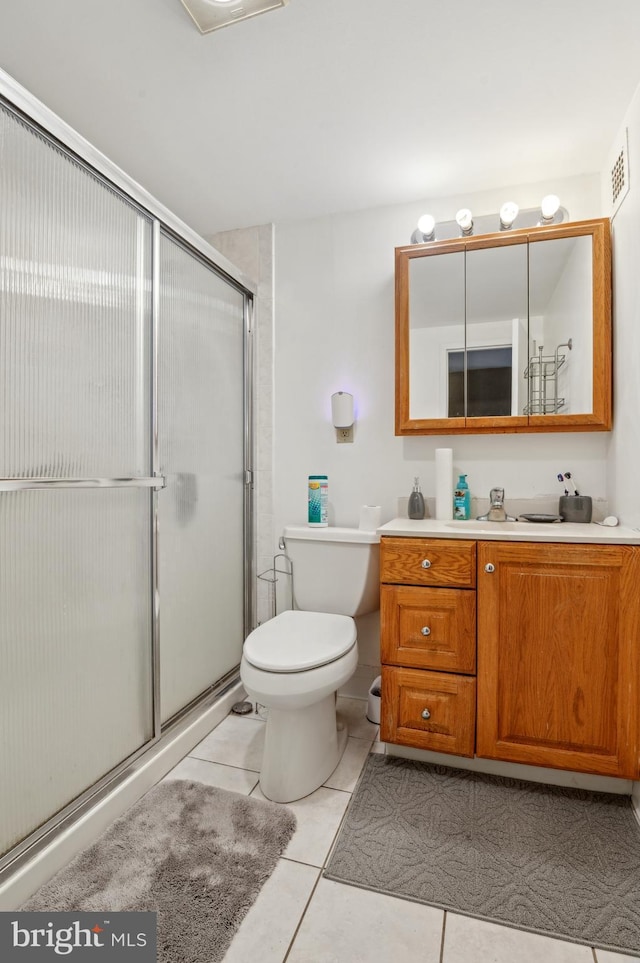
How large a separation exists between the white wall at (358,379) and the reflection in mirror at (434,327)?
0.16 meters

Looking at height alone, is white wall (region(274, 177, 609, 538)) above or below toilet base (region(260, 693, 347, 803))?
above

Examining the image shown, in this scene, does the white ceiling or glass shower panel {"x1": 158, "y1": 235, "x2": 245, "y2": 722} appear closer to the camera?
the white ceiling

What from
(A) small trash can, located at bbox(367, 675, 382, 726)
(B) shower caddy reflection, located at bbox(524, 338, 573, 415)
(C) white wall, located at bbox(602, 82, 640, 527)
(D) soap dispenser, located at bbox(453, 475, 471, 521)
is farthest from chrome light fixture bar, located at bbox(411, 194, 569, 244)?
(A) small trash can, located at bbox(367, 675, 382, 726)

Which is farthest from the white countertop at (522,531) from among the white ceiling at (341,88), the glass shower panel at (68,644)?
the white ceiling at (341,88)

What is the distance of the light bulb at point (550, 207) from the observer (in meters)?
1.90

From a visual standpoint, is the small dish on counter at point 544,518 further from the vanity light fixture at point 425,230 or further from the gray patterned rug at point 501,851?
the vanity light fixture at point 425,230

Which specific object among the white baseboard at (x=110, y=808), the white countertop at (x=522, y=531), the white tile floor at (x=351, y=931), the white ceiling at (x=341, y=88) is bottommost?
the white tile floor at (x=351, y=931)

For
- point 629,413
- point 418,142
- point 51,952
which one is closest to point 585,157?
point 418,142

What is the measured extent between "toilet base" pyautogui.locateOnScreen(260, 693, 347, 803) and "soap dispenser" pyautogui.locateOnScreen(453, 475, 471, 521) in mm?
922

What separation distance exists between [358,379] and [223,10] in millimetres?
1315

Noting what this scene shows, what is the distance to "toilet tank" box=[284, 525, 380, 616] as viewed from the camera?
1.95 meters

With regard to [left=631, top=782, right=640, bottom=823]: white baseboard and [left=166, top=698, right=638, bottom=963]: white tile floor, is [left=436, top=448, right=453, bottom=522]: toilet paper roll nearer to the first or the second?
[left=631, top=782, right=640, bottom=823]: white baseboard

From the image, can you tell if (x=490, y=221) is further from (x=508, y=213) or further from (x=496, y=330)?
(x=496, y=330)

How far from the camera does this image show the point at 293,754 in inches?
61.1
